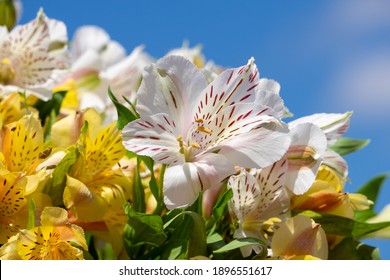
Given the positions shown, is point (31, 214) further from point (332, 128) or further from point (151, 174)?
point (332, 128)

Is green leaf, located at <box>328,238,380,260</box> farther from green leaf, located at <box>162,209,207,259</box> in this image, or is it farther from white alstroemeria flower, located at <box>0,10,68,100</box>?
white alstroemeria flower, located at <box>0,10,68,100</box>

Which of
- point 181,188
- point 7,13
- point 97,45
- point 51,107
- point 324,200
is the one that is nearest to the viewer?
point 181,188

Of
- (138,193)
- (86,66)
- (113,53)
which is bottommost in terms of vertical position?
(138,193)

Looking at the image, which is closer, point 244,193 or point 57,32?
point 244,193

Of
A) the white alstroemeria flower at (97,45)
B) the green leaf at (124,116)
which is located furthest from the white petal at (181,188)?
the white alstroemeria flower at (97,45)

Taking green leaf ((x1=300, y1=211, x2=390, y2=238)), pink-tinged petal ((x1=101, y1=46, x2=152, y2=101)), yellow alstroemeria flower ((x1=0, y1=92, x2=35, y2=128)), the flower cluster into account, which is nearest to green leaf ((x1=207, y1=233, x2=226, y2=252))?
the flower cluster

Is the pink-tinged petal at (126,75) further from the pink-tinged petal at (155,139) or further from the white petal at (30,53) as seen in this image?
the pink-tinged petal at (155,139)

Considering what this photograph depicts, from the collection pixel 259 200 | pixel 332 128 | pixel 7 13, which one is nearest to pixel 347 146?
pixel 332 128
